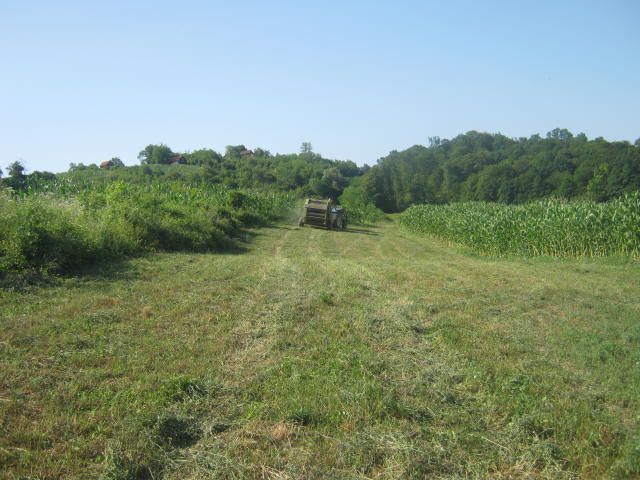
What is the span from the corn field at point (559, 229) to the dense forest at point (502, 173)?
22452 mm

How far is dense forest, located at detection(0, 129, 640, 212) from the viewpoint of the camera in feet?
149

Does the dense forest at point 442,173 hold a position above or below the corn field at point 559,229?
above

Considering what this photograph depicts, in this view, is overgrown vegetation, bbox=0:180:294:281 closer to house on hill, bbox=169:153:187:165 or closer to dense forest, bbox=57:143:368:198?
Result: dense forest, bbox=57:143:368:198

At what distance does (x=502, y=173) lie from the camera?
209 ft

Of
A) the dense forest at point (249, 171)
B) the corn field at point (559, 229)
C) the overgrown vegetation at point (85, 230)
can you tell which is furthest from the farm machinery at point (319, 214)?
the dense forest at point (249, 171)

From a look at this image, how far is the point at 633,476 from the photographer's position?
3.20 m

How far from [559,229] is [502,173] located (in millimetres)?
49282

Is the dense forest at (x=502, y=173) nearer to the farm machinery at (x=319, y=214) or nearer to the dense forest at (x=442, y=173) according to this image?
the dense forest at (x=442, y=173)

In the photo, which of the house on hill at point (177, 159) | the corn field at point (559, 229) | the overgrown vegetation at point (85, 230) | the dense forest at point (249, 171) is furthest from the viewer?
the house on hill at point (177, 159)

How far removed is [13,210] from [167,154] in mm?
73578

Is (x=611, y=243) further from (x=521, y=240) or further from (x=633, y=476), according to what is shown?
(x=633, y=476)

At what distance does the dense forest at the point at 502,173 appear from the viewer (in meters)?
45.8

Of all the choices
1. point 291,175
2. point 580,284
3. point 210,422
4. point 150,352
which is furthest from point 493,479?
point 291,175

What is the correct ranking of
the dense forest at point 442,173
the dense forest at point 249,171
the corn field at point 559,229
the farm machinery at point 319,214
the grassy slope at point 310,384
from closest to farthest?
the grassy slope at point 310,384, the corn field at point 559,229, the farm machinery at point 319,214, the dense forest at point 442,173, the dense forest at point 249,171
